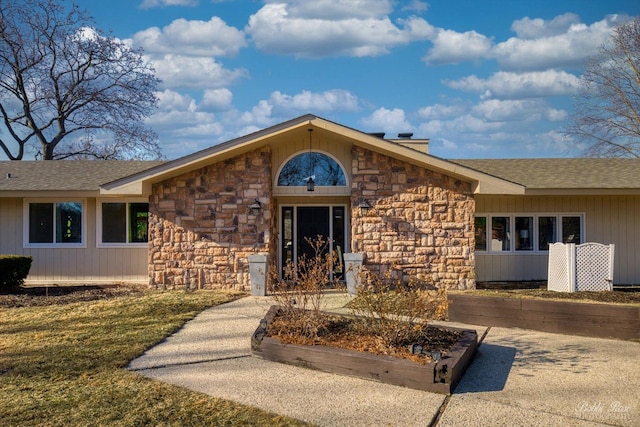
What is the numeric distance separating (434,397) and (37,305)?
8.52m

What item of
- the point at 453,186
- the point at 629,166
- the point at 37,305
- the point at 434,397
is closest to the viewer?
the point at 434,397

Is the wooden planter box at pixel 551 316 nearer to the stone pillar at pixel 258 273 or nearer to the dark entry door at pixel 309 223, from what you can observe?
the stone pillar at pixel 258 273

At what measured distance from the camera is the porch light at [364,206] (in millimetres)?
12281

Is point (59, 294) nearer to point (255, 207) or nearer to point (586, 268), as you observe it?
point (255, 207)

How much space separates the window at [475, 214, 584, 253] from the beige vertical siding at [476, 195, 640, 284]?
0.53ft

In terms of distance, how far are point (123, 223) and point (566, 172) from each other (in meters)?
11.9

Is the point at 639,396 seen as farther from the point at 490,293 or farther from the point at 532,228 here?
the point at 532,228

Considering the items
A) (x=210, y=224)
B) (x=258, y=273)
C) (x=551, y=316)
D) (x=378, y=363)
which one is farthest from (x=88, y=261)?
(x=551, y=316)

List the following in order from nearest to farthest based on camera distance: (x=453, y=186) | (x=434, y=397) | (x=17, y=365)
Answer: (x=434, y=397), (x=17, y=365), (x=453, y=186)

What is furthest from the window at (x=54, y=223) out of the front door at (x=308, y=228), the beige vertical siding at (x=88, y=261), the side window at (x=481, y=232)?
the side window at (x=481, y=232)

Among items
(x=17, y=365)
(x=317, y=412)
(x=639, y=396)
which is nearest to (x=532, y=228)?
(x=639, y=396)

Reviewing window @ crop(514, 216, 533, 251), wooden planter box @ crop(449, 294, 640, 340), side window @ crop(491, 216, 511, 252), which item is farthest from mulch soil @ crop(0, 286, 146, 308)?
window @ crop(514, 216, 533, 251)

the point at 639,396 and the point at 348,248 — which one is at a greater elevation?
the point at 348,248

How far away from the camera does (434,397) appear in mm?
5008
